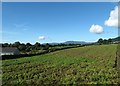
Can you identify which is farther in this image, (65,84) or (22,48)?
(22,48)

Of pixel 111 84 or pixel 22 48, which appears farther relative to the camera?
pixel 22 48

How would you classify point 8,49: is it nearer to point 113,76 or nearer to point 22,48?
point 22,48

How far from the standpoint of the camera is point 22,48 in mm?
78500

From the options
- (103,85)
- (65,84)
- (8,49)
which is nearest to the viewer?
(103,85)

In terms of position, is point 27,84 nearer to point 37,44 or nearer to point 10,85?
point 10,85

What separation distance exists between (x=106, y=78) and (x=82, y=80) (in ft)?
4.49

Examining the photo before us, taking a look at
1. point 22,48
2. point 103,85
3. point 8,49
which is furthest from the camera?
point 22,48

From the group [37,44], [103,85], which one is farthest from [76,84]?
[37,44]

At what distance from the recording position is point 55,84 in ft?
39.7

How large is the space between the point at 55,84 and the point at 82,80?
5.76ft

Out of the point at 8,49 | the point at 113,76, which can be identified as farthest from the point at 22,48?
the point at 113,76

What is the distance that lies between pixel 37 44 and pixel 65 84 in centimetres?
7610

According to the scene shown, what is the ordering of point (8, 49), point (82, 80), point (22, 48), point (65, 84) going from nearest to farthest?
point (65, 84) → point (82, 80) → point (8, 49) → point (22, 48)

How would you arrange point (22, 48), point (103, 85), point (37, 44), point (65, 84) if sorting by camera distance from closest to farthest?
point (103, 85) → point (65, 84) → point (22, 48) → point (37, 44)
